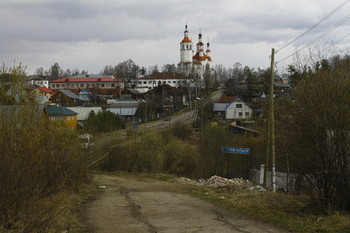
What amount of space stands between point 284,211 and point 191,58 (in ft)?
367

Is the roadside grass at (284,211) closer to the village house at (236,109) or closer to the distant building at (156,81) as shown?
the village house at (236,109)

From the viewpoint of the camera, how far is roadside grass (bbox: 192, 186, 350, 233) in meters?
8.57

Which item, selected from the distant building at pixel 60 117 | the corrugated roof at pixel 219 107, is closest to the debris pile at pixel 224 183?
the distant building at pixel 60 117

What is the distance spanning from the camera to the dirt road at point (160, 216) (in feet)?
28.3

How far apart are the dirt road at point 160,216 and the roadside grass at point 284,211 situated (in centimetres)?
44

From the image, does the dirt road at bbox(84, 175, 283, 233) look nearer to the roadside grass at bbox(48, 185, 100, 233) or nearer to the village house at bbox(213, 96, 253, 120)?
the roadside grass at bbox(48, 185, 100, 233)

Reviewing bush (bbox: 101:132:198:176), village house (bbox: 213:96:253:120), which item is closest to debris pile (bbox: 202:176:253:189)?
bush (bbox: 101:132:198:176)

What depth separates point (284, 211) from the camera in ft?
33.6

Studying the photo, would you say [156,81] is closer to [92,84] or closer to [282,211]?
[92,84]

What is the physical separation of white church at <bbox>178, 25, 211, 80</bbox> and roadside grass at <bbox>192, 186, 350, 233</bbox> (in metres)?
101

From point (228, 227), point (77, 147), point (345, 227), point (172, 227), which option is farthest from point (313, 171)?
point (77, 147)

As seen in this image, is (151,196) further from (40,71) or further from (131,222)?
(40,71)

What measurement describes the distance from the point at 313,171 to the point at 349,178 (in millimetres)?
813

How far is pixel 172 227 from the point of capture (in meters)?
8.74
